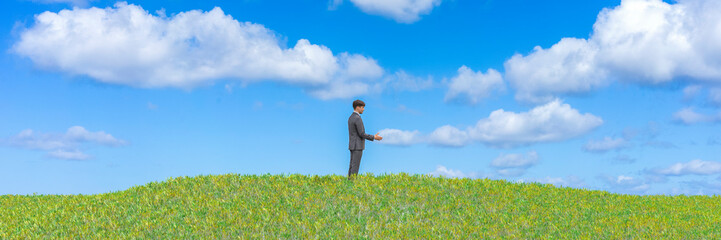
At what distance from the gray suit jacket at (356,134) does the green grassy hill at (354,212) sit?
1.32 meters

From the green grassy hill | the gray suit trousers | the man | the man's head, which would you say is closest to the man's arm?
the man

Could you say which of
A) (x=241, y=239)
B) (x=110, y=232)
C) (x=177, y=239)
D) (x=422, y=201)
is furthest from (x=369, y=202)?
(x=110, y=232)

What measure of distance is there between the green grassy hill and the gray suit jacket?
1322 mm

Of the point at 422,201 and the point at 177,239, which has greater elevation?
the point at 422,201

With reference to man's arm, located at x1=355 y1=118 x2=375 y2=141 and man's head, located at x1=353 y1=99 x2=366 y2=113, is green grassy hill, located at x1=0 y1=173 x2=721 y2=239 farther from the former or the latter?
man's head, located at x1=353 y1=99 x2=366 y2=113

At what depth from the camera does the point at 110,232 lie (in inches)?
603

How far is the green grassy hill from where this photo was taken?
14.9 metres

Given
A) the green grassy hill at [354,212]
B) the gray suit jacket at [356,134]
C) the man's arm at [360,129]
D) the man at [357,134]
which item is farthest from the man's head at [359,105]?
the green grassy hill at [354,212]

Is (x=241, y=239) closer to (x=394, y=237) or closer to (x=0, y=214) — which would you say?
(x=394, y=237)

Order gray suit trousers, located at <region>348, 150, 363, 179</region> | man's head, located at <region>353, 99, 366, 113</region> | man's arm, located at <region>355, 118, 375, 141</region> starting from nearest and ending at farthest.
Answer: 1. man's arm, located at <region>355, 118, 375, 141</region>
2. man's head, located at <region>353, 99, 366, 113</region>
3. gray suit trousers, located at <region>348, 150, 363, 179</region>

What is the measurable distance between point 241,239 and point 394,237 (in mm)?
3774

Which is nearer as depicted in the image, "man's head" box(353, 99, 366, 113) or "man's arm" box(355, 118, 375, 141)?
"man's arm" box(355, 118, 375, 141)

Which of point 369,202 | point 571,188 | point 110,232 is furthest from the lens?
point 571,188

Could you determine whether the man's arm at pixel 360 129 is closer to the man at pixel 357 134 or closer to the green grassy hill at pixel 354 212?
the man at pixel 357 134
